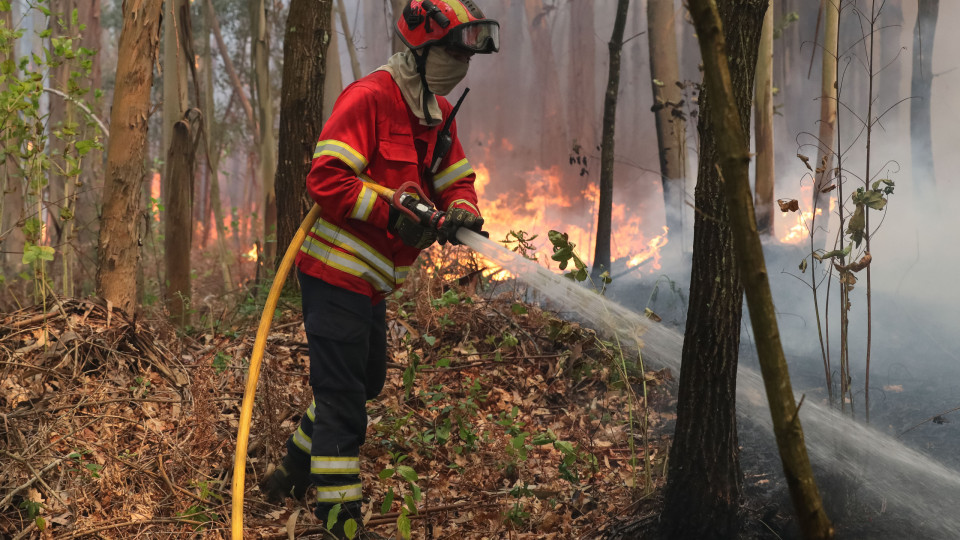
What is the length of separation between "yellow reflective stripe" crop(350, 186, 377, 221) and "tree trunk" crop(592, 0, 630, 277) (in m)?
5.44

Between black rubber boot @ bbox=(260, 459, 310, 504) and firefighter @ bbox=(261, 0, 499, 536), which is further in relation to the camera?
black rubber boot @ bbox=(260, 459, 310, 504)

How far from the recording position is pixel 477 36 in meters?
3.22

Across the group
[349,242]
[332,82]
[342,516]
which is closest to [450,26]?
[349,242]

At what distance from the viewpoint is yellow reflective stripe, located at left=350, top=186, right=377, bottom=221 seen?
3131 millimetres

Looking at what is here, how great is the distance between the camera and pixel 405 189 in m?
3.17

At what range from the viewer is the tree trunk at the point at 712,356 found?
3.18m

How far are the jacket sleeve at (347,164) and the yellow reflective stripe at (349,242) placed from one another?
14cm

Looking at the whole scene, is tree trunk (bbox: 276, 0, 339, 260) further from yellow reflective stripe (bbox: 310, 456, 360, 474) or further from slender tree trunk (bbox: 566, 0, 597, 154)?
slender tree trunk (bbox: 566, 0, 597, 154)

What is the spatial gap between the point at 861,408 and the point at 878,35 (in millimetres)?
8161

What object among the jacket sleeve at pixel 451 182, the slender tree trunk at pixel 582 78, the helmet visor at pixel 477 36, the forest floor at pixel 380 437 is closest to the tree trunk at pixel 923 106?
the forest floor at pixel 380 437

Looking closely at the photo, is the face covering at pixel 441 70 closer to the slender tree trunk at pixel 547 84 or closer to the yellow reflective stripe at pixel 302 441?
the yellow reflective stripe at pixel 302 441

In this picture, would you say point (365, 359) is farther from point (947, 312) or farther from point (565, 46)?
point (565, 46)

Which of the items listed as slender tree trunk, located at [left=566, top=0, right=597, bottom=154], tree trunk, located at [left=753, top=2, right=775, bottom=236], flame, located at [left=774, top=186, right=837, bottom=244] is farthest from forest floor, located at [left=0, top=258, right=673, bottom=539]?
slender tree trunk, located at [left=566, top=0, right=597, bottom=154]

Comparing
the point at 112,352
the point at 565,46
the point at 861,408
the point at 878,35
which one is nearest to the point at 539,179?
the point at 565,46
